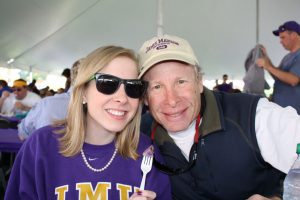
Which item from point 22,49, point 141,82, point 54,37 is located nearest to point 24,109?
point 141,82

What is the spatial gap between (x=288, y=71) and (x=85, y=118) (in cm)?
258

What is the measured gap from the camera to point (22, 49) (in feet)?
42.3

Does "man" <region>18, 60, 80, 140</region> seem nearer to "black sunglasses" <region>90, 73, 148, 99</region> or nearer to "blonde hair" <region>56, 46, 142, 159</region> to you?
"blonde hair" <region>56, 46, 142, 159</region>

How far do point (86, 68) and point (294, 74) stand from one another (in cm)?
253

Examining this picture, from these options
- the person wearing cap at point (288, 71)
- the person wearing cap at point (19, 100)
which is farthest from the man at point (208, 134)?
the person wearing cap at point (19, 100)

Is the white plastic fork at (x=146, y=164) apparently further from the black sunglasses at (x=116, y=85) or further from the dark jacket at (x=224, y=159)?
the black sunglasses at (x=116, y=85)

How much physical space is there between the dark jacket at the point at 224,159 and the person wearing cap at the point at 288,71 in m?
1.88

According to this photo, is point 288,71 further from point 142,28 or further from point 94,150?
point 142,28

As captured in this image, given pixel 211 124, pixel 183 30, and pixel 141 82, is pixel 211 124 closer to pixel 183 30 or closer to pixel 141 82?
pixel 141 82

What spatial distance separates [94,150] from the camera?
1.59 meters

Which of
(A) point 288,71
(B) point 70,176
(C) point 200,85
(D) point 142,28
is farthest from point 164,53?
(D) point 142,28

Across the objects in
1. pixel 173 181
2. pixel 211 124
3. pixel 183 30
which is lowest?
pixel 173 181

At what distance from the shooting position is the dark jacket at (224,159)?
5.12 ft

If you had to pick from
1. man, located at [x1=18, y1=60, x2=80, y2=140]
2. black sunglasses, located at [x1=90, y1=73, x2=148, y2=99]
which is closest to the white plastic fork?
black sunglasses, located at [x1=90, y1=73, x2=148, y2=99]
